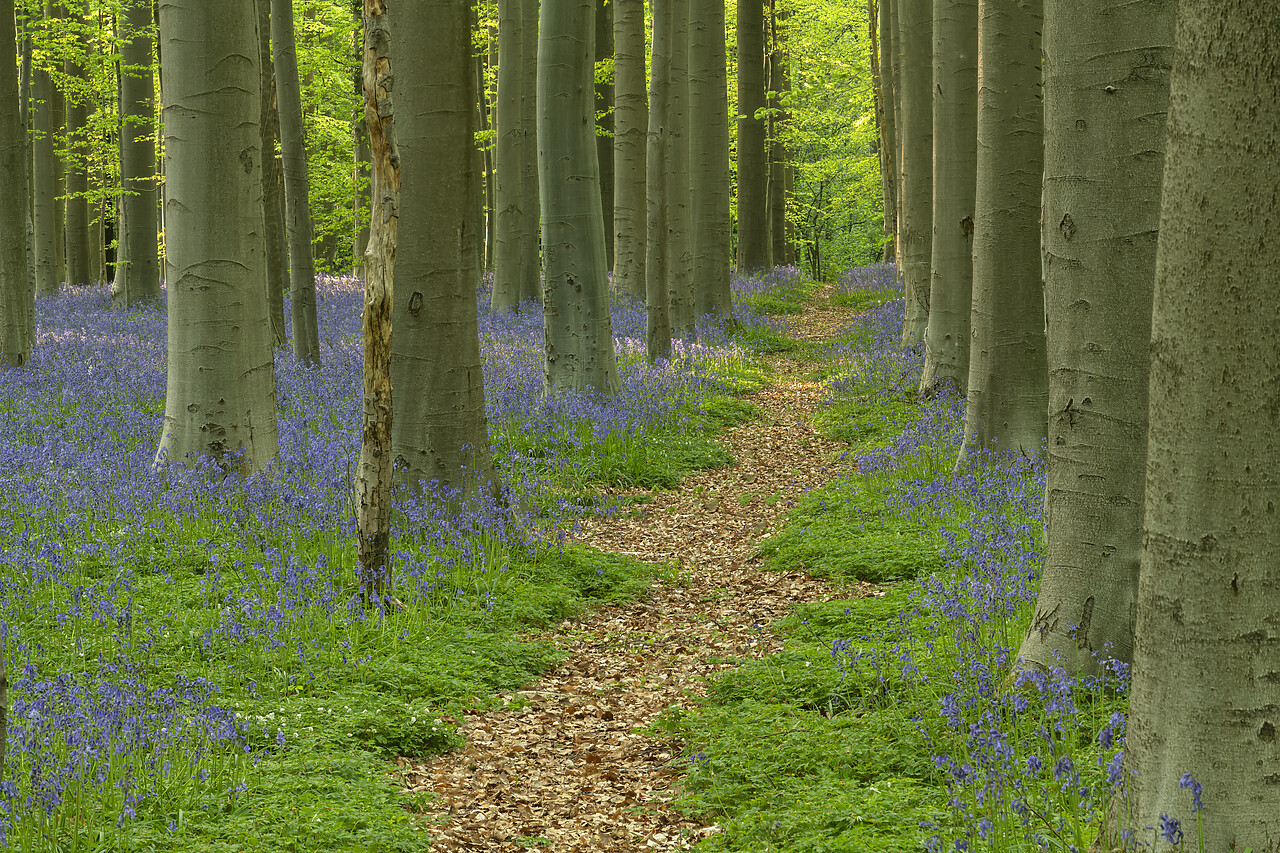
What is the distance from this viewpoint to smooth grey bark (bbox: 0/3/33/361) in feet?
40.2

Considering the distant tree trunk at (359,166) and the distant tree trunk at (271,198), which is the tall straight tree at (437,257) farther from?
the distant tree trunk at (359,166)

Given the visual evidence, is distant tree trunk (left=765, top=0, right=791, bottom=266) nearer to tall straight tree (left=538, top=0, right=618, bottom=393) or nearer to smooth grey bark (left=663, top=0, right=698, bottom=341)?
smooth grey bark (left=663, top=0, right=698, bottom=341)

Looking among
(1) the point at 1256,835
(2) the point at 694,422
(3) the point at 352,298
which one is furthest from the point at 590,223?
(3) the point at 352,298

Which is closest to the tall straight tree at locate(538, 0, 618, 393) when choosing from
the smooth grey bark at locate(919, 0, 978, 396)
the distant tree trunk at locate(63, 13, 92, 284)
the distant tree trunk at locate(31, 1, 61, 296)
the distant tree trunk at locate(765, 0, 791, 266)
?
the smooth grey bark at locate(919, 0, 978, 396)

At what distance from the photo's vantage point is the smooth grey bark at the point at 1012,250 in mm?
8297

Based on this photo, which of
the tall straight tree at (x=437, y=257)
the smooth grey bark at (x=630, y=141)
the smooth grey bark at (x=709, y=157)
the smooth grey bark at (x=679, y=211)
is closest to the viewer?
the tall straight tree at (x=437, y=257)

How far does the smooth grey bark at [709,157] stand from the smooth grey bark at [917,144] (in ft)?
12.6

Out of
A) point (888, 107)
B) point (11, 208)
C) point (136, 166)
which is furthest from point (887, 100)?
point (11, 208)

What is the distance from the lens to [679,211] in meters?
17.1

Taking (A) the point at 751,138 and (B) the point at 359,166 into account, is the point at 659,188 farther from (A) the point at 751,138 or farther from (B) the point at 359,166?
(B) the point at 359,166


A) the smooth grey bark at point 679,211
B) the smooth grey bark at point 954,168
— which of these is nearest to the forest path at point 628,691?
the smooth grey bark at point 954,168

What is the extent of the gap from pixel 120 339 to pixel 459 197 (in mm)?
10155

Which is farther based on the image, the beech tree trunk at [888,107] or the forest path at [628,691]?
the beech tree trunk at [888,107]

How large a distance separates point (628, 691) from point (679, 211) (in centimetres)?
1273
